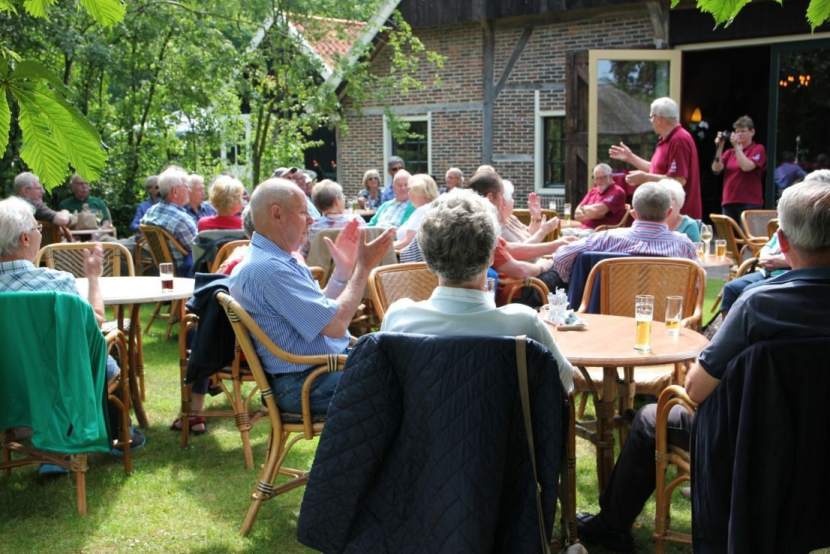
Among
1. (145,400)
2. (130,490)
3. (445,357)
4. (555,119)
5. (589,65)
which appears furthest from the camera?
(555,119)

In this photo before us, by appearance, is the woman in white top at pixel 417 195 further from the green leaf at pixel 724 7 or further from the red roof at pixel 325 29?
the red roof at pixel 325 29

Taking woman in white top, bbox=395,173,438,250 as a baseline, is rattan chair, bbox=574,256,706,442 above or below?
below

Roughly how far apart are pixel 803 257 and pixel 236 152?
44.9 feet

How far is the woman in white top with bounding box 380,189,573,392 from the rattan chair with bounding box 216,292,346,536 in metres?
0.80

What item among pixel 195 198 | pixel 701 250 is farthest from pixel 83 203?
pixel 701 250

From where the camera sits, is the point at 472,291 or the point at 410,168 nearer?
the point at 472,291

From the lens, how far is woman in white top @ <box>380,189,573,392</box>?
2303mm

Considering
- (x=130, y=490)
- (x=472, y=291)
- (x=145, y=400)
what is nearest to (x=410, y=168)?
(x=145, y=400)

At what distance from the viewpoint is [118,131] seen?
1253 cm

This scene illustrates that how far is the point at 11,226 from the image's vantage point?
3.50 metres

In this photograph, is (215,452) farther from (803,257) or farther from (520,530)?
(803,257)

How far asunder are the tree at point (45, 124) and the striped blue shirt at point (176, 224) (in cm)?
537

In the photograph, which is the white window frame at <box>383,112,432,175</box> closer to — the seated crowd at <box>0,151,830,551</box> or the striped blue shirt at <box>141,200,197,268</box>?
the striped blue shirt at <box>141,200,197,268</box>

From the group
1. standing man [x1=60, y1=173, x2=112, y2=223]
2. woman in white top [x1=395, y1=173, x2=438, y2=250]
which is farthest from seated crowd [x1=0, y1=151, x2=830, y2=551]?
standing man [x1=60, y1=173, x2=112, y2=223]
